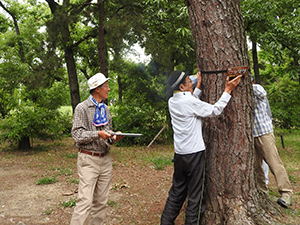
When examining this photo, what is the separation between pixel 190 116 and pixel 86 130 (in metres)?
1.26

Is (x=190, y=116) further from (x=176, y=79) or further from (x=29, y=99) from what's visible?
(x=29, y=99)

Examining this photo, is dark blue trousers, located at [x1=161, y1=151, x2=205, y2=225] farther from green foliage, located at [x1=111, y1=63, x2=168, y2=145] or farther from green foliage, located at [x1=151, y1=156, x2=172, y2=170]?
green foliage, located at [x1=111, y1=63, x2=168, y2=145]

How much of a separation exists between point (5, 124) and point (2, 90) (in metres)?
1.61

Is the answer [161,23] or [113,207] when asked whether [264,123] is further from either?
[161,23]

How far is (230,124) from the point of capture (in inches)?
129

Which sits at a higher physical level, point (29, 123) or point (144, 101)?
point (144, 101)

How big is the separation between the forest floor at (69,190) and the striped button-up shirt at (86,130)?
1508 millimetres

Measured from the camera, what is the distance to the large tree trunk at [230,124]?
10.6 ft

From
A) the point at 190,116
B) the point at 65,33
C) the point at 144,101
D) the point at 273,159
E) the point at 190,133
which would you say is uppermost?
the point at 65,33

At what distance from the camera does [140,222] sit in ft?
13.2

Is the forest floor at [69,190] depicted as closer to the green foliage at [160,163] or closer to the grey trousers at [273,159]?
the green foliage at [160,163]

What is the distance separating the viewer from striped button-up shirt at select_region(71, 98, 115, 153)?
10.3 feet

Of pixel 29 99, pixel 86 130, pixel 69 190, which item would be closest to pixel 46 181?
pixel 69 190

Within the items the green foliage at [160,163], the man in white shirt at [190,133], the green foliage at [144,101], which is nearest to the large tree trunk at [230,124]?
the man in white shirt at [190,133]
